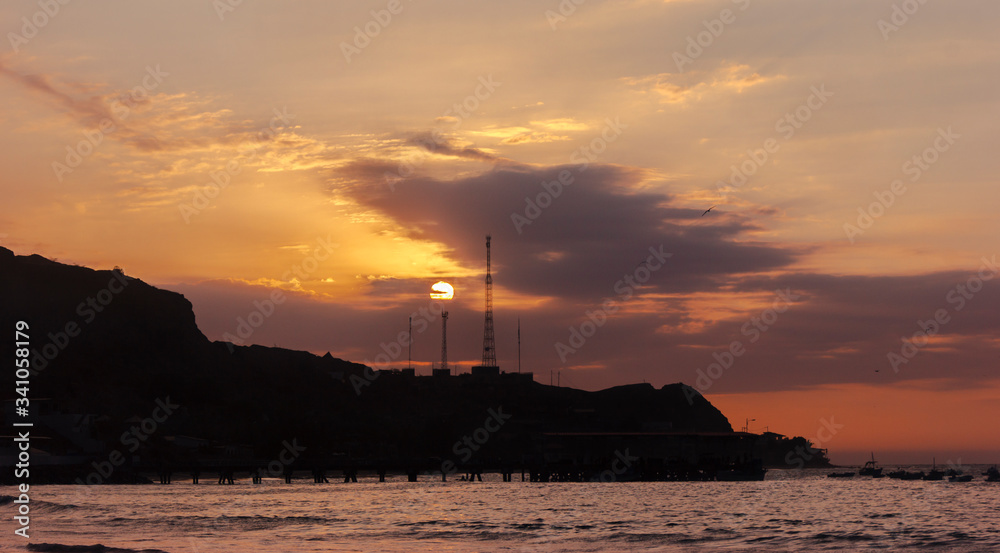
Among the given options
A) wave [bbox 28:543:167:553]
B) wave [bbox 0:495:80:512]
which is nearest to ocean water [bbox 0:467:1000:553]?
wave [bbox 28:543:167:553]

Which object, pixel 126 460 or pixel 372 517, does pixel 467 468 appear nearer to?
pixel 126 460

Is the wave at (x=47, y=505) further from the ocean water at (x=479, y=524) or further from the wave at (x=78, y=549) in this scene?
the wave at (x=78, y=549)

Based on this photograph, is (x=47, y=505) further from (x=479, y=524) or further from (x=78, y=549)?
(x=479, y=524)

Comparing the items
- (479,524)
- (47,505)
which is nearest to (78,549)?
(479,524)

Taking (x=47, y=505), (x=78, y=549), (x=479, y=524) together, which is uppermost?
(x=78, y=549)

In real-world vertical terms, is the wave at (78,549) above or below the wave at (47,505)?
above

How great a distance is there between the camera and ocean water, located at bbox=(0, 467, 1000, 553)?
188 ft

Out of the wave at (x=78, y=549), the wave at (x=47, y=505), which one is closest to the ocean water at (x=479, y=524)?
the wave at (x=78, y=549)

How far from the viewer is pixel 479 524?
72.3m

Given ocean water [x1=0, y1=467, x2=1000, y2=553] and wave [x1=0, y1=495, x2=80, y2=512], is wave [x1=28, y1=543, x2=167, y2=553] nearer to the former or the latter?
ocean water [x1=0, y1=467, x2=1000, y2=553]

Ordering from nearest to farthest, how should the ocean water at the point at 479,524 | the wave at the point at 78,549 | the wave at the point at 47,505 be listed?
the wave at the point at 78,549
the ocean water at the point at 479,524
the wave at the point at 47,505

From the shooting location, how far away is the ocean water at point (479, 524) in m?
57.3

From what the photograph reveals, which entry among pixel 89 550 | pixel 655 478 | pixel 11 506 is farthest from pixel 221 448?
pixel 89 550

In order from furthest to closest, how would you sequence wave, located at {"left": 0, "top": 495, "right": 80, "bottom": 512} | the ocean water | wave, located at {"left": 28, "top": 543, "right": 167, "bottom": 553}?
wave, located at {"left": 0, "top": 495, "right": 80, "bottom": 512} < the ocean water < wave, located at {"left": 28, "top": 543, "right": 167, "bottom": 553}
